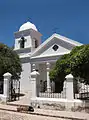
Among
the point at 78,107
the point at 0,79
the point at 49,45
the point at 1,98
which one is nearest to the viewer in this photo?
the point at 78,107

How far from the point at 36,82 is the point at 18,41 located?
16197mm

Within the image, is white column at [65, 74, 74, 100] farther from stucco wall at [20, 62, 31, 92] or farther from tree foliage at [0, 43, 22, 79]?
stucco wall at [20, 62, 31, 92]

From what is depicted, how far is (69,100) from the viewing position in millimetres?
11664

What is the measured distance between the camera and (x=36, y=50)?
85.7 ft

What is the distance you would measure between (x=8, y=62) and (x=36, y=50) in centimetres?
708

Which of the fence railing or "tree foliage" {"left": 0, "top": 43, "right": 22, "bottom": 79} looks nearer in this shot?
the fence railing

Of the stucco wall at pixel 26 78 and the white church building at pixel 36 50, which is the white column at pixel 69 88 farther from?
the stucco wall at pixel 26 78

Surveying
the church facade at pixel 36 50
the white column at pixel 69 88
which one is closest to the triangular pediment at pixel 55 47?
the church facade at pixel 36 50

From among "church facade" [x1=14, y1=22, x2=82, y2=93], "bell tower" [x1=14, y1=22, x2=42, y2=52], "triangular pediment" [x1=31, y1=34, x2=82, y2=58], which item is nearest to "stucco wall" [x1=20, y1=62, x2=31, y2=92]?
"church facade" [x1=14, y1=22, x2=82, y2=93]

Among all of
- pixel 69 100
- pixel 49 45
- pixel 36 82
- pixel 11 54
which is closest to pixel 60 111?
pixel 69 100

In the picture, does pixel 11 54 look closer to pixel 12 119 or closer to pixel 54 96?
pixel 54 96

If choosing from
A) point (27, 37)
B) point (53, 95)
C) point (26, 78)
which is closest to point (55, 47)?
point (27, 37)

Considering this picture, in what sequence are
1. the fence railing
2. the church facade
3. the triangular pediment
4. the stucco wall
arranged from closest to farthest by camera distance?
1. the fence railing
2. the triangular pediment
3. the church facade
4. the stucco wall

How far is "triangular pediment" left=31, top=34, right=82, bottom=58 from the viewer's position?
24.1 metres
